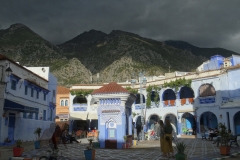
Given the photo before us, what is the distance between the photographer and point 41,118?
92.4ft

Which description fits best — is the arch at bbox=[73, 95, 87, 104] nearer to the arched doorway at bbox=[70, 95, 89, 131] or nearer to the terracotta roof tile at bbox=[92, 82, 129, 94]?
the arched doorway at bbox=[70, 95, 89, 131]

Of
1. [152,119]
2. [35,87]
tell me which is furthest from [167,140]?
[152,119]

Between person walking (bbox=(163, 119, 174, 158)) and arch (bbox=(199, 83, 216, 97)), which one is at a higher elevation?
arch (bbox=(199, 83, 216, 97))

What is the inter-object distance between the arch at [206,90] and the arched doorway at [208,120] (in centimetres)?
250

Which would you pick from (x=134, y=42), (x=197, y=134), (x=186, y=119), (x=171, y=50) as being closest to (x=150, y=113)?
(x=186, y=119)

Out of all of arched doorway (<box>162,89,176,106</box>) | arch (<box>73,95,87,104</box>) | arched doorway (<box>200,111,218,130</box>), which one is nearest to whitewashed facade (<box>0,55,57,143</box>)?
arch (<box>73,95,87,104</box>)

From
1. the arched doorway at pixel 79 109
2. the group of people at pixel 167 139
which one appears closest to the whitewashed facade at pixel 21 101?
the arched doorway at pixel 79 109

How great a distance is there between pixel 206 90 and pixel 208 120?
3745 mm

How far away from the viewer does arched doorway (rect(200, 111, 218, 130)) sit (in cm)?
2931

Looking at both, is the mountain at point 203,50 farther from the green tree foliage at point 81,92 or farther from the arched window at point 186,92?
the green tree foliage at point 81,92

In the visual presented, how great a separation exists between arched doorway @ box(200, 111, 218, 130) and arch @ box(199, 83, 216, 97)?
250 cm

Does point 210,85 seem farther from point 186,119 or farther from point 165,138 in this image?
point 165,138

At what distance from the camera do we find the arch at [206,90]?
2837 cm

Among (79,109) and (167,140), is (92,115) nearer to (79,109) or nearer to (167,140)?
(79,109)
